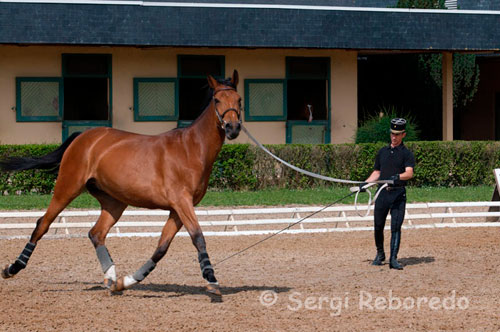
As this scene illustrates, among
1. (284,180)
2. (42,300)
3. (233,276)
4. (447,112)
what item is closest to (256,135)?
(284,180)

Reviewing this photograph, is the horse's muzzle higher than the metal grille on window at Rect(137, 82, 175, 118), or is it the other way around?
the metal grille on window at Rect(137, 82, 175, 118)

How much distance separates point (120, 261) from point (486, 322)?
17.9 ft

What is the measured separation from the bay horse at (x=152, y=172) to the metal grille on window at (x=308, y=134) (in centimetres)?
1422

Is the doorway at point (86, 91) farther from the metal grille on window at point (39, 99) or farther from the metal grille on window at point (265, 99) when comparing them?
the metal grille on window at point (265, 99)

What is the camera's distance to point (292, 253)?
39.8 feet

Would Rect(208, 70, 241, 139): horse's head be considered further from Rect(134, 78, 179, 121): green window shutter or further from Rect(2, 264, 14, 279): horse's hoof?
Rect(134, 78, 179, 121): green window shutter

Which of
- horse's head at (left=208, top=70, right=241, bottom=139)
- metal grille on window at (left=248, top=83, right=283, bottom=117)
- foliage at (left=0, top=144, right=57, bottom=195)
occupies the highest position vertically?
metal grille on window at (left=248, top=83, right=283, bottom=117)

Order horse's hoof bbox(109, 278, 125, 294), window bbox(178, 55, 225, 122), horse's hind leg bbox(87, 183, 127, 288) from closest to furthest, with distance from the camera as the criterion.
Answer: horse's hoof bbox(109, 278, 125, 294) → horse's hind leg bbox(87, 183, 127, 288) → window bbox(178, 55, 225, 122)

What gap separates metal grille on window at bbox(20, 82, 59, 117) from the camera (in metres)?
22.0

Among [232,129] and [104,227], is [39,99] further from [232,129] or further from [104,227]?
[232,129]

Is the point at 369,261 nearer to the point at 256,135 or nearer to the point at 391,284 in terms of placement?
the point at 391,284

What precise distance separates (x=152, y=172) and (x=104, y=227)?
38.1 inches

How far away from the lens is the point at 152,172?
28.9 feet

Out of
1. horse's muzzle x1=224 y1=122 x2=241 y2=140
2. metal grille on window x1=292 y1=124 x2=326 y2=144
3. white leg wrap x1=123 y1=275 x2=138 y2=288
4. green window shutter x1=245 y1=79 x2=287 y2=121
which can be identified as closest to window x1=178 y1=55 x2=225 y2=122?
green window shutter x1=245 y1=79 x2=287 y2=121
